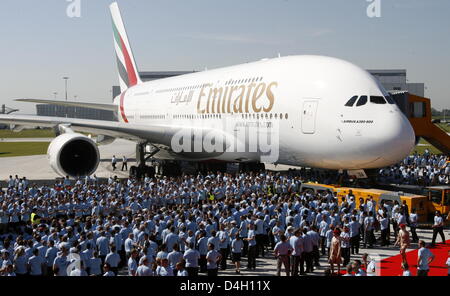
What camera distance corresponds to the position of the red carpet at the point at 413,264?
35.6 ft

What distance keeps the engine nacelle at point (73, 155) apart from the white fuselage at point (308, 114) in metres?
5.20

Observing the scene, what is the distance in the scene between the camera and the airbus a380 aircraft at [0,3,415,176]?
1523cm

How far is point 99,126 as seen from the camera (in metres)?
22.6

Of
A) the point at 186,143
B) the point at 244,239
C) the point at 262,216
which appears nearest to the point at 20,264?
the point at 244,239

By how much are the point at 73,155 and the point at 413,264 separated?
1602 centimetres

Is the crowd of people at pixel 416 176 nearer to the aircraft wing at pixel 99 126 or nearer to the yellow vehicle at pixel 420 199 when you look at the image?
the yellow vehicle at pixel 420 199

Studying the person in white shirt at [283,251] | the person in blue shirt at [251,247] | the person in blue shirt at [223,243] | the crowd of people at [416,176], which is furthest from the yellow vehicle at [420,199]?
the person in blue shirt at [223,243]

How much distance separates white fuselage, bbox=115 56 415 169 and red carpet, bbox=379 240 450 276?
361 centimetres

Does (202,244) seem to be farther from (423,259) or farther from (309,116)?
(309,116)

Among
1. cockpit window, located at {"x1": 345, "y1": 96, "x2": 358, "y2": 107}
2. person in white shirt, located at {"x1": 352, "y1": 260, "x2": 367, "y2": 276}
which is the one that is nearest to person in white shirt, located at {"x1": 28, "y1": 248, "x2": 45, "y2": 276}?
person in white shirt, located at {"x1": 352, "y1": 260, "x2": 367, "y2": 276}

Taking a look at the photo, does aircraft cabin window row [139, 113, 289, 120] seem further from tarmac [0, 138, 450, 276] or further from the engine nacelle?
the engine nacelle

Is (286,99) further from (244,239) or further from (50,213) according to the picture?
(50,213)

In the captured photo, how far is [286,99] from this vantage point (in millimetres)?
17234

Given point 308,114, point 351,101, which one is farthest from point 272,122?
point 351,101
